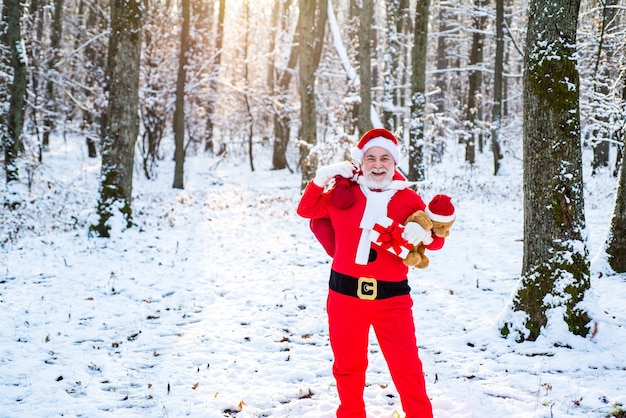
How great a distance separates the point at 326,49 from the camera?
32.0 metres

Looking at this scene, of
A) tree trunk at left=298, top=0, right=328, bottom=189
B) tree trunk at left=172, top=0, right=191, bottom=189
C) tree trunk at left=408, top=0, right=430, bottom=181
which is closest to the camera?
tree trunk at left=408, top=0, right=430, bottom=181

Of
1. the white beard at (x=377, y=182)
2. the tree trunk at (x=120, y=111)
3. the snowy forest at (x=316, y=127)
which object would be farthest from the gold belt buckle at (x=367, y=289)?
the tree trunk at (x=120, y=111)

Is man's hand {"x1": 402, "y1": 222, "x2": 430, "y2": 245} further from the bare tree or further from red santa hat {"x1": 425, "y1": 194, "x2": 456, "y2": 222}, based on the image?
the bare tree

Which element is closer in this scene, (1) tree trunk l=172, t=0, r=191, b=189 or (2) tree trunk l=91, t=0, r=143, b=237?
(2) tree trunk l=91, t=0, r=143, b=237

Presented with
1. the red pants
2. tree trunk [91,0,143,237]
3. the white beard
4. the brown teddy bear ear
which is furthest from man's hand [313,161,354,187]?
tree trunk [91,0,143,237]

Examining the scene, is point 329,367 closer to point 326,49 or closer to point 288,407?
point 288,407

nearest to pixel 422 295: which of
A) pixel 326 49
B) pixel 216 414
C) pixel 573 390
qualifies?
pixel 573 390

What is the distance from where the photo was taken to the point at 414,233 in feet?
8.77

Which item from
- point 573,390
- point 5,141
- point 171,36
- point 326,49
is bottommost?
point 573,390

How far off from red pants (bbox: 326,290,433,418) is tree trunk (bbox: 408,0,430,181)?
31.2 feet

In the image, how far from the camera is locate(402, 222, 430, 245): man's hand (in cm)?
267

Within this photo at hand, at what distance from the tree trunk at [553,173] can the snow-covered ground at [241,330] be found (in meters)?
0.31

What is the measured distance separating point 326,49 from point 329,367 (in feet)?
100

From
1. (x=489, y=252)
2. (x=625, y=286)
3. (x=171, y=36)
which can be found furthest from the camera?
(x=171, y=36)
